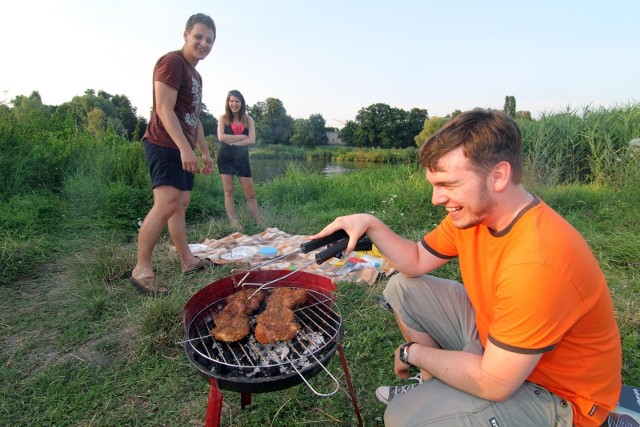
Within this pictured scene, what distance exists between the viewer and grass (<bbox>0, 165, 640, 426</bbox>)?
2.08m

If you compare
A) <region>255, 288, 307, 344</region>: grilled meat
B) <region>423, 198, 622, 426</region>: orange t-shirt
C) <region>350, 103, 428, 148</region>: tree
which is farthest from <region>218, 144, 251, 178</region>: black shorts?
<region>350, 103, 428, 148</region>: tree

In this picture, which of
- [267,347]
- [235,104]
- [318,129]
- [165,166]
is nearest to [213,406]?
[267,347]

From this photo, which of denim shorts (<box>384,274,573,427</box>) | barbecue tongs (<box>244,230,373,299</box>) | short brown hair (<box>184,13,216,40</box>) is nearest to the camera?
denim shorts (<box>384,274,573,427</box>)

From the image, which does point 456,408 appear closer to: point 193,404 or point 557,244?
point 557,244

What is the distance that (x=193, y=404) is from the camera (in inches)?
83.6

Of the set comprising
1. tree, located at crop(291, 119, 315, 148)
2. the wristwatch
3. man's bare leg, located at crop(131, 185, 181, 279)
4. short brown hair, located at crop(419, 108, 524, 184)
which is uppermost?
tree, located at crop(291, 119, 315, 148)

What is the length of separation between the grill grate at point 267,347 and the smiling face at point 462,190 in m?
0.72

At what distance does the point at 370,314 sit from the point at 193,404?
4.92ft

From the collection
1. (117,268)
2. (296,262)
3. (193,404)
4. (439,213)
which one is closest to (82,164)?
(117,268)

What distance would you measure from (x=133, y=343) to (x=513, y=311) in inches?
98.5

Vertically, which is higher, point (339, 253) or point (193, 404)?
point (339, 253)

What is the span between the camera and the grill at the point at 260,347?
138 centimetres

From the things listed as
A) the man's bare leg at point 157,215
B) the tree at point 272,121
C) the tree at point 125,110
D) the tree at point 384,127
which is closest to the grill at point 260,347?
the man's bare leg at point 157,215

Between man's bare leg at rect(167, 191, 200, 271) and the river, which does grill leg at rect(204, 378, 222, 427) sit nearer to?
man's bare leg at rect(167, 191, 200, 271)
